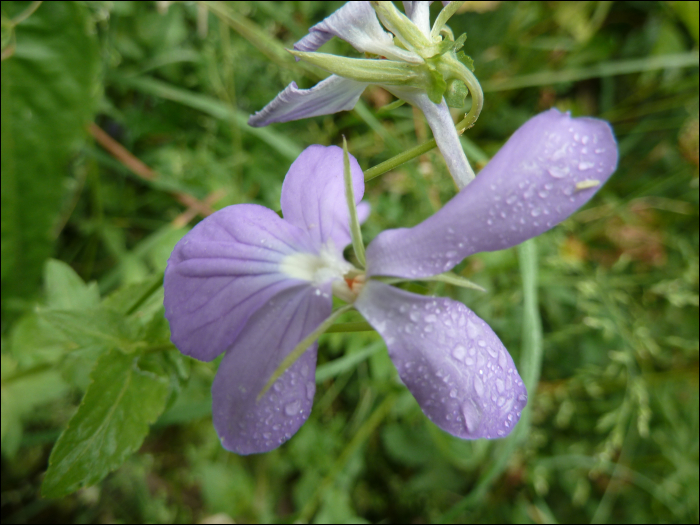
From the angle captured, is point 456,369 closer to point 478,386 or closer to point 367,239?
point 478,386

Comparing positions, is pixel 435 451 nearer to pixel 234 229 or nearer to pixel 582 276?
pixel 582 276

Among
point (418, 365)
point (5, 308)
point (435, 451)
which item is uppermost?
point (418, 365)

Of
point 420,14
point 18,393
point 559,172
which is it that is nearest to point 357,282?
point 559,172

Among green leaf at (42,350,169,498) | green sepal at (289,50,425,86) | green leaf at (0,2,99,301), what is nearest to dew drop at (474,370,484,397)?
green sepal at (289,50,425,86)

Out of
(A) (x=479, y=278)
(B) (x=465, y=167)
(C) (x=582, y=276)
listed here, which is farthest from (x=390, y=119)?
(B) (x=465, y=167)

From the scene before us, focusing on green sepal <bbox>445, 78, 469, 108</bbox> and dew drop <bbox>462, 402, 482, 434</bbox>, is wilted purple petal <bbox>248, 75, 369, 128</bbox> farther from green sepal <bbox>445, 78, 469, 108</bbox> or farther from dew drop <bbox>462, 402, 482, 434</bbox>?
dew drop <bbox>462, 402, 482, 434</bbox>

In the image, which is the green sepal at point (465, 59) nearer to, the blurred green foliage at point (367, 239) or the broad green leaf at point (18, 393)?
the blurred green foliage at point (367, 239)

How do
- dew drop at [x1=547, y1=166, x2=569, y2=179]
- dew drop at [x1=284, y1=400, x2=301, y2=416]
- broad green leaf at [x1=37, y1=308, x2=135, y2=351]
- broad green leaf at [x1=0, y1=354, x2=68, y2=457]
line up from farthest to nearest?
broad green leaf at [x1=0, y1=354, x2=68, y2=457] → broad green leaf at [x1=37, y1=308, x2=135, y2=351] → dew drop at [x1=284, y1=400, x2=301, y2=416] → dew drop at [x1=547, y1=166, x2=569, y2=179]
